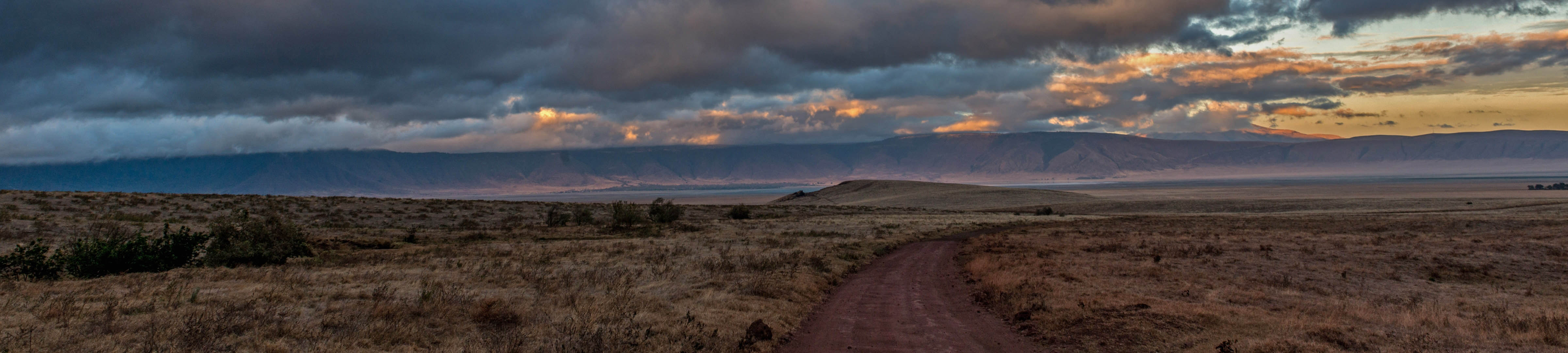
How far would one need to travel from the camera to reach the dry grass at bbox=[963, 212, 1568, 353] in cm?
1134

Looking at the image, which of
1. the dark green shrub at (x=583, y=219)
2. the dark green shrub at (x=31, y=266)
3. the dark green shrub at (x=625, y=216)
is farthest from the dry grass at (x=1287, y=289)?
the dark green shrub at (x=583, y=219)

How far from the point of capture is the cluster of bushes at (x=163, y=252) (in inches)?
699

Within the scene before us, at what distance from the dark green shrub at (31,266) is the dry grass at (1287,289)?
2184 centimetres

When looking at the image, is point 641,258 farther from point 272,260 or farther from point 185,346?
point 185,346

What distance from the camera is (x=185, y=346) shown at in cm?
946

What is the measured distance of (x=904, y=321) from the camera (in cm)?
1365

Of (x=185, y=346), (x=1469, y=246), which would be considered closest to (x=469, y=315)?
(x=185, y=346)

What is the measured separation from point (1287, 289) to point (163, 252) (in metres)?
29.2

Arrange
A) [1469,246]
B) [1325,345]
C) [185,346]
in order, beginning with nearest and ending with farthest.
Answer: [185,346]
[1325,345]
[1469,246]

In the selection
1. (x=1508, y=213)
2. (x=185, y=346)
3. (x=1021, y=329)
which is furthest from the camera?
(x=1508, y=213)

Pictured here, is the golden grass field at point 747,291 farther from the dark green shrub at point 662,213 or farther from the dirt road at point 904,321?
the dark green shrub at point 662,213

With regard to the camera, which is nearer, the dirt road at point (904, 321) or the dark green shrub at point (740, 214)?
the dirt road at point (904, 321)

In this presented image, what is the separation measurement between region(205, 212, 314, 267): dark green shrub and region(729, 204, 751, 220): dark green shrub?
3788 cm

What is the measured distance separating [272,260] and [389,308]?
1261cm
